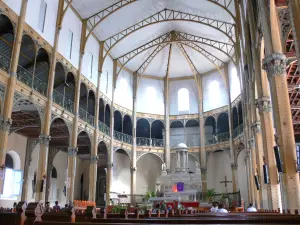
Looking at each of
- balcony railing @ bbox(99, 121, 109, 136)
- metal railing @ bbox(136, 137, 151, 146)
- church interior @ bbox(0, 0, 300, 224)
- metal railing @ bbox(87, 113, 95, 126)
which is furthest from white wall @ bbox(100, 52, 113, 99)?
metal railing @ bbox(136, 137, 151, 146)

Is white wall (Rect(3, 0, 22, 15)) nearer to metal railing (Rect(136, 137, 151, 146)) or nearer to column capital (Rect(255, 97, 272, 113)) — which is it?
column capital (Rect(255, 97, 272, 113))

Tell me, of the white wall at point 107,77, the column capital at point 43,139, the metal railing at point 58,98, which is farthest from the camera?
the white wall at point 107,77

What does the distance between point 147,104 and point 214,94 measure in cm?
817

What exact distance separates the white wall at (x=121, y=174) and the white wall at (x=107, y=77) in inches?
312

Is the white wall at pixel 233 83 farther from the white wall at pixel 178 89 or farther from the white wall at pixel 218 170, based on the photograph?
the white wall at pixel 218 170

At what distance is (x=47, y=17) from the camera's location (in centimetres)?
2259

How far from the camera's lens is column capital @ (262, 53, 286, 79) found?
12.2 meters

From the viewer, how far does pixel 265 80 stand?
16.6 m

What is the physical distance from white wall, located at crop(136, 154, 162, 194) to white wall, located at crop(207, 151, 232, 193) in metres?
6.01

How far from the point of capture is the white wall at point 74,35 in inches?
971

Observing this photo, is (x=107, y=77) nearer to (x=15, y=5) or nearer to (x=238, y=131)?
(x=238, y=131)

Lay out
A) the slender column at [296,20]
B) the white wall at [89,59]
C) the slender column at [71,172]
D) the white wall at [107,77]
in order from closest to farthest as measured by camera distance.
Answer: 1. the slender column at [296,20]
2. the slender column at [71,172]
3. the white wall at [89,59]
4. the white wall at [107,77]

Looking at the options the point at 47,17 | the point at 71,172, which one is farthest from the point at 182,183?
the point at 47,17

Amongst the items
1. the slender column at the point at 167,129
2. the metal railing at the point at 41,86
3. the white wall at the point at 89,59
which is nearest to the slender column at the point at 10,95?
the metal railing at the point at 41,86
